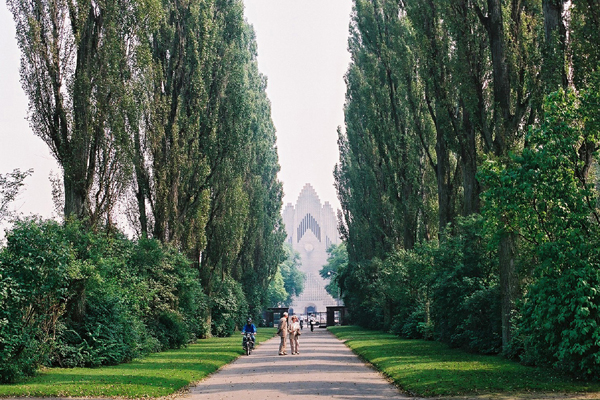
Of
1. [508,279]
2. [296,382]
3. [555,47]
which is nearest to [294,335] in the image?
[508,279]

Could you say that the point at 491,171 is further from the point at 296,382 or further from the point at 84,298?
the point at 84,298

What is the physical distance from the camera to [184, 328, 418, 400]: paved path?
1238 cm

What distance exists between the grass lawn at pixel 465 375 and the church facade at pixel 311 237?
435 ft

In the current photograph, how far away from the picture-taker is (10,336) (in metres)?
14.2

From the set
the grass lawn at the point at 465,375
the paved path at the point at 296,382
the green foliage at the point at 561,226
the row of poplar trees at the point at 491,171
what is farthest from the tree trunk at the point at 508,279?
the green foliage at the point at 561,226

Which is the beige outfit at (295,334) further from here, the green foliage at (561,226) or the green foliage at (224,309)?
the green foliage at (561,226)

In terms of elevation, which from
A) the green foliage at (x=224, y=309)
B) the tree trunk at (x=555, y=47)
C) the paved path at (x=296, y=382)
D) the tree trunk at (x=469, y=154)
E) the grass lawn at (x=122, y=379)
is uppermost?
the tree trunk at (x=555, y=47)

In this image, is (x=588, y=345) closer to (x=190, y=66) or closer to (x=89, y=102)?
(x=89, y=102)

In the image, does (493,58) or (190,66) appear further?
(190,66)

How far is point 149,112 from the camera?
26344mm

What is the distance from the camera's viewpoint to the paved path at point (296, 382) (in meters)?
12.4

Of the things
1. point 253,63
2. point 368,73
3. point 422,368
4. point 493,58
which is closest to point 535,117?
point 493,58

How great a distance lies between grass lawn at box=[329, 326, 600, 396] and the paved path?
424 millimetres

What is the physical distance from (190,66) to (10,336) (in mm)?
17222
